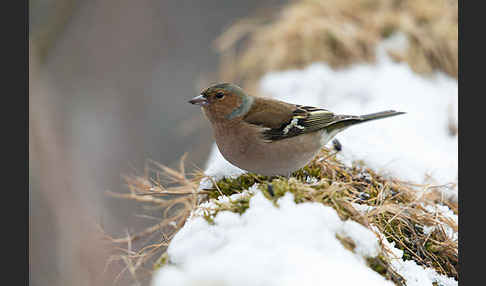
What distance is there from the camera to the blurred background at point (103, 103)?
6.00 meters

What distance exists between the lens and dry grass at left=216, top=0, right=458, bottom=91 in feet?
16.3

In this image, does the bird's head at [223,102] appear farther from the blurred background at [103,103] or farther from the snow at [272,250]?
the blurred background at [103,103]

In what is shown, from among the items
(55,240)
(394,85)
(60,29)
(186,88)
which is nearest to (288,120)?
(394,85)

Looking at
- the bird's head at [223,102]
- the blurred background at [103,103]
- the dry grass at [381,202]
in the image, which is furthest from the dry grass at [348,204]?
Result: the blurred background at [103,103]

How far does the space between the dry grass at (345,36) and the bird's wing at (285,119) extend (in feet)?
6.71

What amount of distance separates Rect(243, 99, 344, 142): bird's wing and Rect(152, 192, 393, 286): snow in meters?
0.99

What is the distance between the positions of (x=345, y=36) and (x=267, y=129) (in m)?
2.61

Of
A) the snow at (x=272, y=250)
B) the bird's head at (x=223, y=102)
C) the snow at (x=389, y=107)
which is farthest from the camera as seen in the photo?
the snow at (x=389, y=107)

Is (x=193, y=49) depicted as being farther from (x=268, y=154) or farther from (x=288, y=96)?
(x=268, y=154)

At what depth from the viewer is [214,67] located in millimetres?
9961

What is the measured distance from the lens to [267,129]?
2857mm

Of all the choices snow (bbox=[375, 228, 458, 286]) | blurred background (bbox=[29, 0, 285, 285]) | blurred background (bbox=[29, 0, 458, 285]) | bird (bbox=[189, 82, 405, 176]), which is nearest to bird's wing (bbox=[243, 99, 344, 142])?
bird (bbox=[189, 82, 405, 176])

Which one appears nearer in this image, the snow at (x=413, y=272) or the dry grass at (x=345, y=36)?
the snow at (x=413, y=272)

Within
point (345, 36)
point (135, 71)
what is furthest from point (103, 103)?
point (345, 36)
